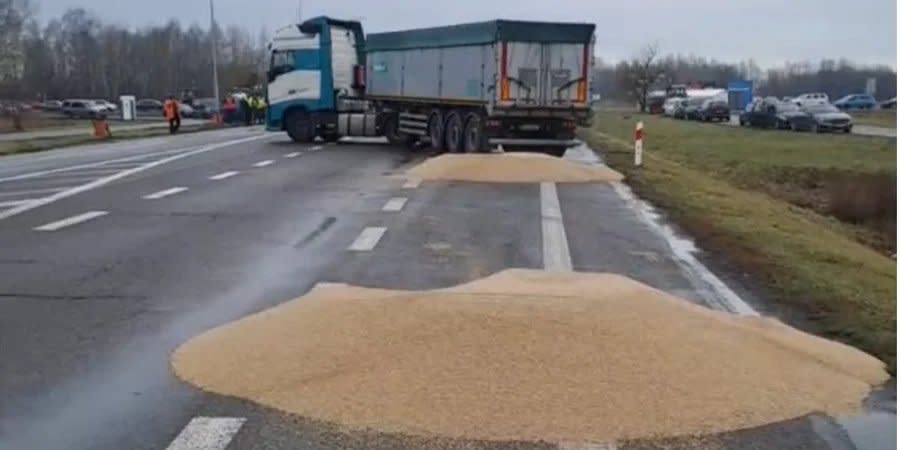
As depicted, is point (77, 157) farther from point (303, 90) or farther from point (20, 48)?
point (20, 48)

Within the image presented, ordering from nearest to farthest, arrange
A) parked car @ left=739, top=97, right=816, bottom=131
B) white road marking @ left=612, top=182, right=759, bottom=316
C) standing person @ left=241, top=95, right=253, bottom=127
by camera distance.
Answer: white road marking @ left=612, top=182, right=759, bottom=316 → parked car @ left=739, top=97, right=816, bottom=131 → standing person @ left=241, top=95, right=253, bottom=127

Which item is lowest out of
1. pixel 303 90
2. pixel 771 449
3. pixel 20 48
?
pixel 771 449

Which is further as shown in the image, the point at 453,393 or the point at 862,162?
the point at 862,162

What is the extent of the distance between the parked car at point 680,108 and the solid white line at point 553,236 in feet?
211

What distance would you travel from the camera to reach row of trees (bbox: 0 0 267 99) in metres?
122

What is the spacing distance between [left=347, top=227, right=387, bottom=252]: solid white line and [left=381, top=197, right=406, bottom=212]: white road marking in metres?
2.34

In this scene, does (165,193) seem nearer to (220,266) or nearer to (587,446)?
(220,266)

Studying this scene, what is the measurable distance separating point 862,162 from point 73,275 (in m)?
25.9

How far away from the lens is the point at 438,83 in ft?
98.3

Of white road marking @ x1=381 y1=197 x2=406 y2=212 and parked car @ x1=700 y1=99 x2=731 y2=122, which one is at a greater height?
parked car @ x1=700 y1=99 x2=731 y2=122

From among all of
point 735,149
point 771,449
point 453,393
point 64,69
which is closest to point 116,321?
point 453,393

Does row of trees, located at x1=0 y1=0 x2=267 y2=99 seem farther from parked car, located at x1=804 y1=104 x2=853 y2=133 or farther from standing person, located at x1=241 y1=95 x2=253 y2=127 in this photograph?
parked car, located at x1=804 y1=104 x2=853 y2=133

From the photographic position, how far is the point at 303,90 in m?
35.6

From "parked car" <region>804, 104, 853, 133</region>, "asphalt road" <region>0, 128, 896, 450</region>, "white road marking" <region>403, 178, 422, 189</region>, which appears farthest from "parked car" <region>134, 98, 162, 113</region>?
"white road marking" <region>403, 178, 422, 189</region>
